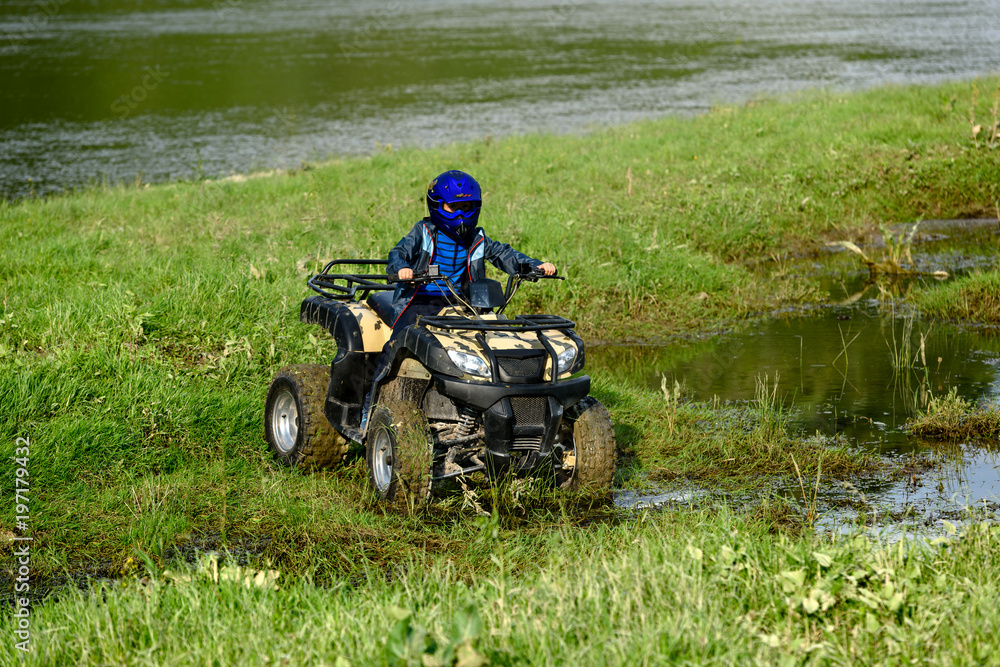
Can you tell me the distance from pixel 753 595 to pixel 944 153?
12074mm

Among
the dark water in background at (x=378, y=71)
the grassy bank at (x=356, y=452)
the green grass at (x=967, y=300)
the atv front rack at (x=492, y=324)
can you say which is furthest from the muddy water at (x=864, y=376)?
the dark water in background at (x=378, y=71)

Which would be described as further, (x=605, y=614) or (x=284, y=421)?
(x=284, y=421)

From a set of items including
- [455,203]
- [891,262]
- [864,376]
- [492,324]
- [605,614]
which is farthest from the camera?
[891,262]

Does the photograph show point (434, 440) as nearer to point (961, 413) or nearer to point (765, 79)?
point (961, 413)

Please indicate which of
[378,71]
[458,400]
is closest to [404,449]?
[458,400]

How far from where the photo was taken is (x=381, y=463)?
5.65 m

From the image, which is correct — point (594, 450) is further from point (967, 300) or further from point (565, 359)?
point (967, 300)

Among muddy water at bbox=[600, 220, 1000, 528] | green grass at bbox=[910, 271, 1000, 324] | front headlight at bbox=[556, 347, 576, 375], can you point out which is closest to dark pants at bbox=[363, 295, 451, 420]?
front headlight at bbox=[556, 347, 576, 375]

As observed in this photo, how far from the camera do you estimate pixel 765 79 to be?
25656 millimetres

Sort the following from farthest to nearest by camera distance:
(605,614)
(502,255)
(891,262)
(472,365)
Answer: (891,262) → (502,255) → (472,365) → (605,614)

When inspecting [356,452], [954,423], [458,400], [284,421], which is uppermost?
[458,400]

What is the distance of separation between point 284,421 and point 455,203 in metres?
2.11

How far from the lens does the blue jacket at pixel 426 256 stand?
5791 millimetres

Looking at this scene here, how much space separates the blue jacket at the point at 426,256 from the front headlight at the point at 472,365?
759 mm
